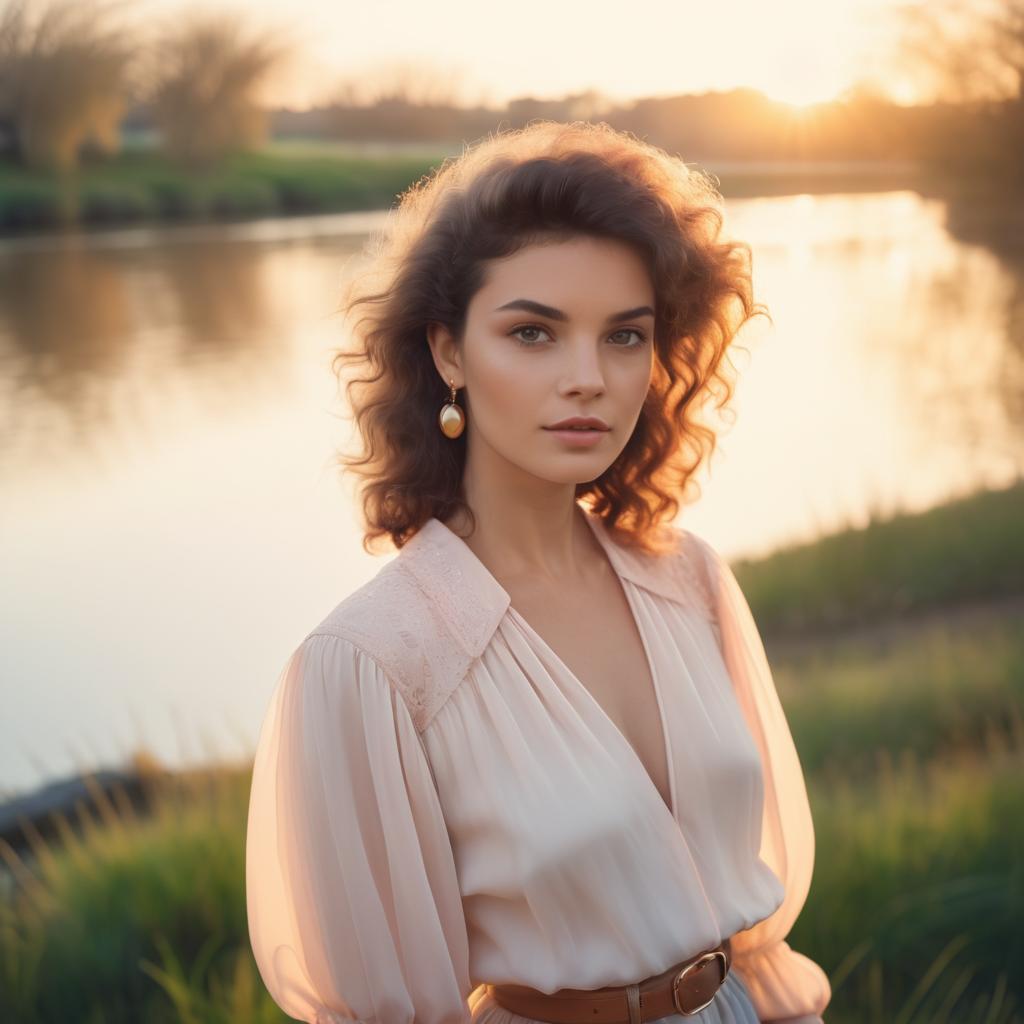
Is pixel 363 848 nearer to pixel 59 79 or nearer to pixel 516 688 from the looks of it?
pixel 516 688

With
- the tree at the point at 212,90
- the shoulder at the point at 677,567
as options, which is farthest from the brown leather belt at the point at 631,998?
the tree at the point at 212,90

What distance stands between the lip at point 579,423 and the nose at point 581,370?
33 millimetres

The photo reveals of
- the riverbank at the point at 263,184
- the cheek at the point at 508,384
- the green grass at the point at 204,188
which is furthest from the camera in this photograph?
the green grass at the point at 204,188

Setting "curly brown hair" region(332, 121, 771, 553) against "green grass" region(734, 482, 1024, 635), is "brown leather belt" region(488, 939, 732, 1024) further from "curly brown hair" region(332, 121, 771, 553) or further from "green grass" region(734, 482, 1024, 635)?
"green grass" region(734, 482, 1024, 635)

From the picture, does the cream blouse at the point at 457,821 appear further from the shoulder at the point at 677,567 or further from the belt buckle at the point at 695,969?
the shoulder at the point at 677,567

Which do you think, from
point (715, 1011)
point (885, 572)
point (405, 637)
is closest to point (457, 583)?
point (405, 637)

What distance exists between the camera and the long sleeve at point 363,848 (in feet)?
4.49

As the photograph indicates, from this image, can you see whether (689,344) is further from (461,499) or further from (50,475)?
(50,475)

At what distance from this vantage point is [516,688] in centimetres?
148

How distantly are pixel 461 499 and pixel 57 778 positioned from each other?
9.74 feet

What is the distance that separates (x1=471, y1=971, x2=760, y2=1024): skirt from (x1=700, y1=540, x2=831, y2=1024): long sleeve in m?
0.09

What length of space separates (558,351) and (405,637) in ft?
1.31

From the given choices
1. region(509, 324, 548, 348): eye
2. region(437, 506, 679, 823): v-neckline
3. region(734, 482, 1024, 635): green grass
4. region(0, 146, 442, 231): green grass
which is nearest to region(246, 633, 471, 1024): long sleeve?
region(437, 506, 679, 823): v-neckline

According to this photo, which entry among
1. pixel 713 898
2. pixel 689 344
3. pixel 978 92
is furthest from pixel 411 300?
pixel 978 92
